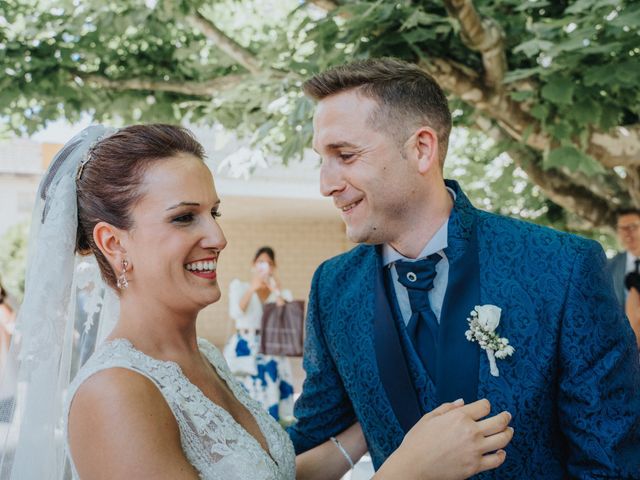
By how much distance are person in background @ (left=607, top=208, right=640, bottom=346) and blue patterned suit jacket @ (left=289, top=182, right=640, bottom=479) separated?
353 cm

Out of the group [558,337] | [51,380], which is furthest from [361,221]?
[51,380]

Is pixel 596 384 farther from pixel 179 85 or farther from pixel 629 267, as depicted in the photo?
pixel 179 85

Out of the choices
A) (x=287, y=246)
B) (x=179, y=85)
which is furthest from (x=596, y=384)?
(x=287, y=246)

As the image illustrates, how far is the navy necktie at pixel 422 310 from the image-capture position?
7.07 ft

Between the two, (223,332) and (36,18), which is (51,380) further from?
(223,332)

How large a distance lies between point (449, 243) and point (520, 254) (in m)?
0.19

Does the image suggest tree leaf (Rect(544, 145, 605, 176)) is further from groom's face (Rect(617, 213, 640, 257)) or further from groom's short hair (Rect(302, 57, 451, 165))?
groom's short hair (Rect(302, 57, 451, 165))

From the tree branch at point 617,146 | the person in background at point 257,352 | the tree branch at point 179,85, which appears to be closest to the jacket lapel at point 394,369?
the tree branch at point 617,146

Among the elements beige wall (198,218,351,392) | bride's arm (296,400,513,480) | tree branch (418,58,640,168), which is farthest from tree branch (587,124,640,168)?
beige wall (198,218,351,392)

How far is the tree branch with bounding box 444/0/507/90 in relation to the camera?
4016mm

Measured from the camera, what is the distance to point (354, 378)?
2.28 metres

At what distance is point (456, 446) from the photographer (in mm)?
1737

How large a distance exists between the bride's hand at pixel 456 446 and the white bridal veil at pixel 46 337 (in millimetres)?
965

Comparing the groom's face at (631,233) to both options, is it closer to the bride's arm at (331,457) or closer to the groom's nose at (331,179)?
the bride's arm at (331,457)
